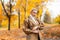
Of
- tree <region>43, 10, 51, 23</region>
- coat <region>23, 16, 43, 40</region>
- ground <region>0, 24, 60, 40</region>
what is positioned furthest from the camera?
tree <region>43, 10, 51, 23</region>

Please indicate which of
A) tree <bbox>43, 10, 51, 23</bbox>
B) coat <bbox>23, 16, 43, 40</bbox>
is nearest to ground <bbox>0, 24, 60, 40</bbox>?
tree <bbox>43, 10, 51, 23</bbox>

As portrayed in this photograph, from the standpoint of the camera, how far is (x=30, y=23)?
3.08 m

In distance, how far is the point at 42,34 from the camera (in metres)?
4.46

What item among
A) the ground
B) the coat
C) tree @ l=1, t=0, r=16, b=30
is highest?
tree @ l=1, t=0, r=16, b=30

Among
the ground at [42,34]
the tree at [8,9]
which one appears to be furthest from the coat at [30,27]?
the tree at [8,9]

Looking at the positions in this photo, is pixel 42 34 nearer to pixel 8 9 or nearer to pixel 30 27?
pixel 8 9

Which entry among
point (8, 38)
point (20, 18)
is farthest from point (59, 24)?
point (8, 38)

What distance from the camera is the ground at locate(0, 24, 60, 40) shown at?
14.3 ft

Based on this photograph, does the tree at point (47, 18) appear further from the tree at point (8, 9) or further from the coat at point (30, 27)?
the coat at point (30, 27)

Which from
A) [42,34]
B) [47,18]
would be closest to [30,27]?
[42,34]

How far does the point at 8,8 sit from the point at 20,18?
0.36 metres

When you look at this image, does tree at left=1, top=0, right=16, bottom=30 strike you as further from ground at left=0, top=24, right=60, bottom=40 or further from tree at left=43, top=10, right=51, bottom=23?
tree at left=43, top=10, right=51, bottom=23

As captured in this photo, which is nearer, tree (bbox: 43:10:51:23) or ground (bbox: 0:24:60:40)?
ground (bbox: 0:24:60:40)

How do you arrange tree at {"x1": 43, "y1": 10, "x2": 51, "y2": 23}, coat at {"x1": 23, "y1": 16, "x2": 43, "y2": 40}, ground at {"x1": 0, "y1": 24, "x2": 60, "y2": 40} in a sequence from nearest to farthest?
coat at {"x1": 23, "y1": 16, "x2": 43, "y2": 40}, ground at {"x1": 0, "y1": 24, "x2": 60, "y2": 40}, tree at {"x1": 43, "y1": 10, "x2": 51, "y2": 23}
